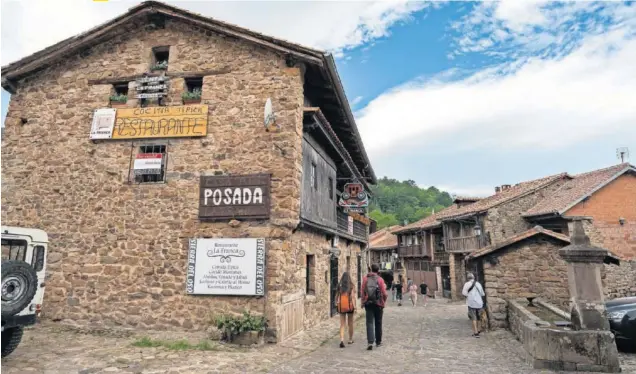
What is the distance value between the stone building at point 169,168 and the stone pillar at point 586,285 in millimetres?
5549

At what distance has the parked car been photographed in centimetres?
579

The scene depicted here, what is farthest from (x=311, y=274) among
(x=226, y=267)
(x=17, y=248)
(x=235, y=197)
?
(x=17, y=248)

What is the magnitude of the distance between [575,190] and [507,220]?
400 cm

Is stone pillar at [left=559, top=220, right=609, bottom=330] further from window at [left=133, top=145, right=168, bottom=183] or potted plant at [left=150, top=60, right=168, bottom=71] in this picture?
potted plant at [left=150, top=60, right=168, bottom=71]

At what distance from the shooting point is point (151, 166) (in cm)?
973

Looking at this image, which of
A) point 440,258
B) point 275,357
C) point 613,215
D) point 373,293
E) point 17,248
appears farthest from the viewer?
point 440,258

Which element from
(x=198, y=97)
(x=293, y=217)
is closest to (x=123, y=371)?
(x=293, y=217)

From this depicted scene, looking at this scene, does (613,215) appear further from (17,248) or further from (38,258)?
(17,248)

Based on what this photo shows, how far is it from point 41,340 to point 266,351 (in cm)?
481

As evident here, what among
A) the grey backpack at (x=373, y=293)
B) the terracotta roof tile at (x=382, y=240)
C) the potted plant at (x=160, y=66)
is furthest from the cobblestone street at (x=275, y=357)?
the terracotta roof tile at (x=382, y=240)

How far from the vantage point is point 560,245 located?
1015 cm

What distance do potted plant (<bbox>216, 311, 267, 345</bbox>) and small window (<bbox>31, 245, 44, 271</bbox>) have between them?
11.5ft

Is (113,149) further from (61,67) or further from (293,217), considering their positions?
(293,217)

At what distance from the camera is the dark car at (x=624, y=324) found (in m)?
7.42
